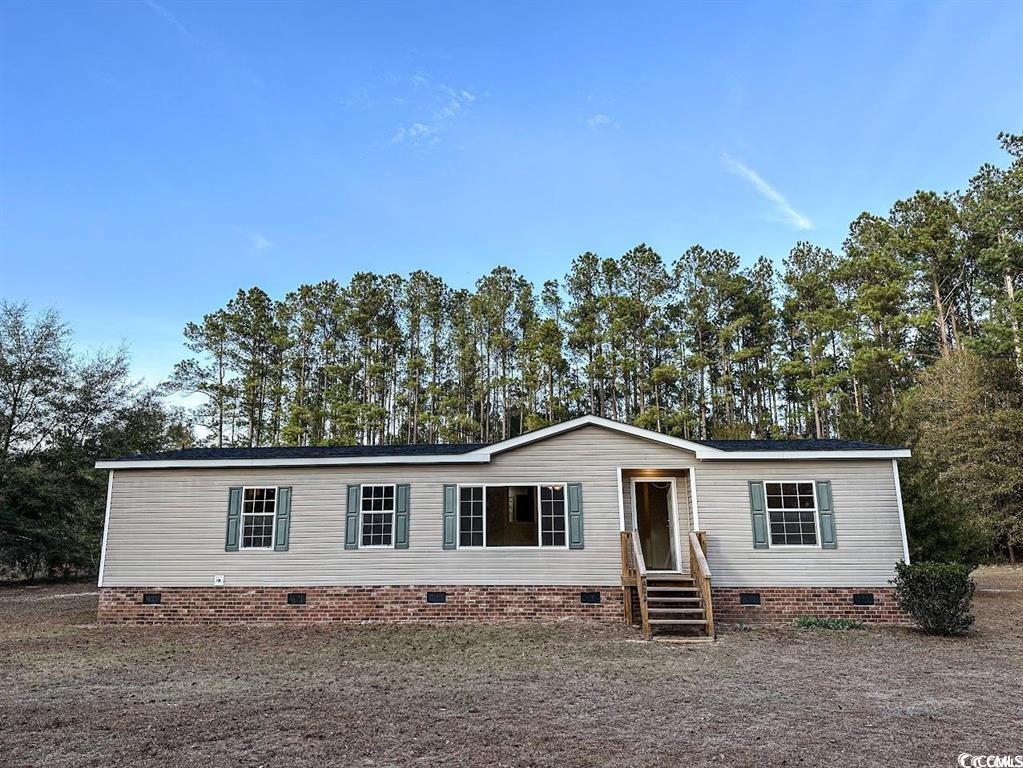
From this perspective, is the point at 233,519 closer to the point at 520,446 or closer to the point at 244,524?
the point at 244,524

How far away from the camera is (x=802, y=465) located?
10750 millimetres

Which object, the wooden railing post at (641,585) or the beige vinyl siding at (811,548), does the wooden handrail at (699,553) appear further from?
the wooden railing post at (641,585)

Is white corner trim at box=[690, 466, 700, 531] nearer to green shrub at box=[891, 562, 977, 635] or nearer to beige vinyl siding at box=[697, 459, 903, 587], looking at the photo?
beige vinyl siding at box=[697, 459, 903, 587]

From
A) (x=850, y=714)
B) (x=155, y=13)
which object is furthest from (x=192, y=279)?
(x=850, y=714)

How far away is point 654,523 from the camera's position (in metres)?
12.5

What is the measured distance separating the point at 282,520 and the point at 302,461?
3.79 ft

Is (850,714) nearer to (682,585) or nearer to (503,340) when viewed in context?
(682,585)

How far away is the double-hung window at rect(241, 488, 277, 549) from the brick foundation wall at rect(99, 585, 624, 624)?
33.0 inches

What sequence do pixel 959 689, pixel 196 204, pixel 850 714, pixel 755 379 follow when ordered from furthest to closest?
pixel 755 379, pixel 196 204, pixel 959 689, pixel 850 714

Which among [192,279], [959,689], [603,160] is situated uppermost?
[603,160]

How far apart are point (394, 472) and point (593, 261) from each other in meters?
22.6

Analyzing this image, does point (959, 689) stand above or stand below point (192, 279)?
below

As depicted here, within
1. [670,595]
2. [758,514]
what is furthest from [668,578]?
[758,514]

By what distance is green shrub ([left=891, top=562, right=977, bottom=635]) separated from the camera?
8750mm
